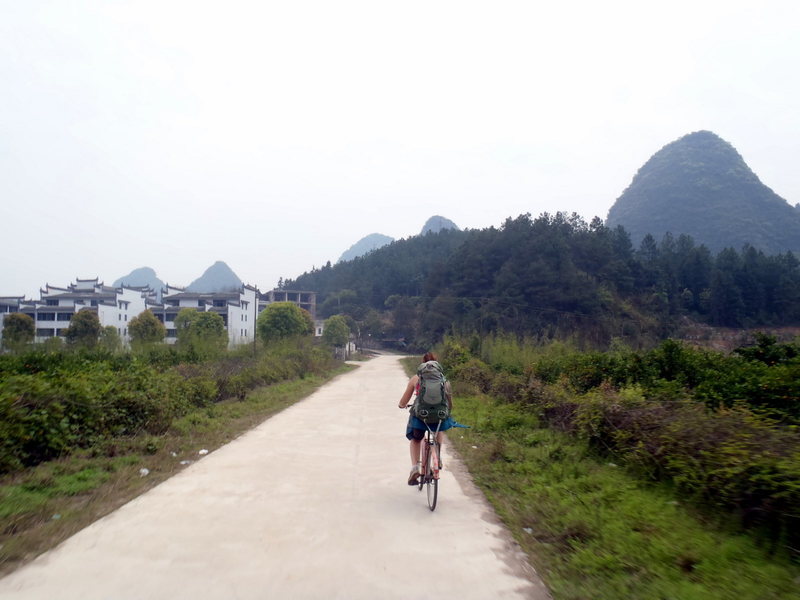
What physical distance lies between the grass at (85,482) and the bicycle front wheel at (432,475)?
9.59 ft

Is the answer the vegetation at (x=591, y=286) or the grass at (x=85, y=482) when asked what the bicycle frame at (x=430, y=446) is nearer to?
the grass at (x=85, y=482)

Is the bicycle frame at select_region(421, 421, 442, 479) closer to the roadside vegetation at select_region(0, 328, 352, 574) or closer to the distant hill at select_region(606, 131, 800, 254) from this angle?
the roadside vegetation at select_region(0, 328, 352, 574)

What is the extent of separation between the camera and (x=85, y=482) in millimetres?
6164

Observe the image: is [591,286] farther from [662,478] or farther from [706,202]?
[706,202]

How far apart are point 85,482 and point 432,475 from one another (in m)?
3.74

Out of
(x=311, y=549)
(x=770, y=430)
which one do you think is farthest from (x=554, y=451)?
(x=311, y=549)

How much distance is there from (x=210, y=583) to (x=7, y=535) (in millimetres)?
1996

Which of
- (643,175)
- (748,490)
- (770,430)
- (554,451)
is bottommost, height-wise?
(554,451)

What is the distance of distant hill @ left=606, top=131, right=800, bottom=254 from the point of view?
185 ft

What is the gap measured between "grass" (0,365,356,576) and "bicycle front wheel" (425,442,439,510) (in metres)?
2.92

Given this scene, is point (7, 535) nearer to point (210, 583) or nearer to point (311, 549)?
point (210, 583)

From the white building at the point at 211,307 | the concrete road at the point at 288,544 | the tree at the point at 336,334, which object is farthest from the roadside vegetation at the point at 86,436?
the white building at the point at 211,307

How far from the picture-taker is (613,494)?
222 inches

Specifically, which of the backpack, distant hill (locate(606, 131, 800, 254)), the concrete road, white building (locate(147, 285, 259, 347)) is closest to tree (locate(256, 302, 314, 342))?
white building (locate(147, 285, 259, 347))
